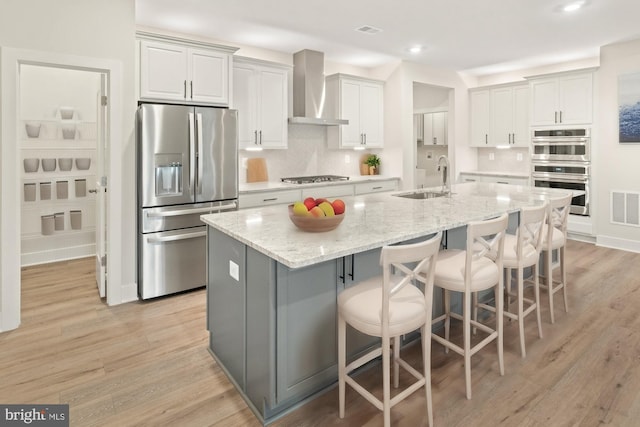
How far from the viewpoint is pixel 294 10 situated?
3.94 m

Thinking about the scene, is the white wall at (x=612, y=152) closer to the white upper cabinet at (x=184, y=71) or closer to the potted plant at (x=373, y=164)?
the potted plant at (x=373, y=164)

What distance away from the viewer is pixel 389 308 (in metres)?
1.83

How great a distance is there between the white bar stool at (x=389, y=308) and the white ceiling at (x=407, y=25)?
295cm

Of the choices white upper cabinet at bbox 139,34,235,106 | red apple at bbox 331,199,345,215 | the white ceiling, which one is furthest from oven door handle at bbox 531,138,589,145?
red apple at bbox 331,199,345,215

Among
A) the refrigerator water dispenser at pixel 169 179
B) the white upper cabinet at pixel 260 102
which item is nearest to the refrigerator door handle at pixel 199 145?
the refrigerator water dispenser at pixel 169 179

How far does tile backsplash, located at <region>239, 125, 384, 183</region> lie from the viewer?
545 cm

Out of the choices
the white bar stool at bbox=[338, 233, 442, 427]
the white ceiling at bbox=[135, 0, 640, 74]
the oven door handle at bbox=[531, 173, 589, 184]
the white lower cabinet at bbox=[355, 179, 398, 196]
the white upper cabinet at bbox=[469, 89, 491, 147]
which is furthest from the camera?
the white upper cabinet at bbox=[469, 89, 491, 147]

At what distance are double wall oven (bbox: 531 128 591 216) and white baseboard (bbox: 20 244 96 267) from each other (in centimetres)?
662

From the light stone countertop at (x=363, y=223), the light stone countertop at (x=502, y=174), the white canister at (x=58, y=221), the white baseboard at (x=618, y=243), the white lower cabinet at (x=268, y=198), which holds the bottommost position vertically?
the white baseboard at (x=618, y=243)

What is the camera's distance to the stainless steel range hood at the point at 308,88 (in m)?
5.23

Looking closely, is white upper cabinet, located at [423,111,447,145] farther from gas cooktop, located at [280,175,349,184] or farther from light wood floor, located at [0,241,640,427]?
light wood floor, located at [0,241,640,427]

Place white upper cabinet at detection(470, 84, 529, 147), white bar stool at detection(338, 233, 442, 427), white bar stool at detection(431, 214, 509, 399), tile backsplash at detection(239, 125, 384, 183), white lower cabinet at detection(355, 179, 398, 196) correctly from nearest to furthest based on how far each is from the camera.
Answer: white bar stool at detection(338, 233, 442, 427)
white bar stool at detection(431, 214, 509, 399)
tile backsplash at detection(239, 125, 384, 183)
white lower cabinet at detection(355, 179, 398, 196)
white upper cabinet at detection(470, 84, 529, 147)

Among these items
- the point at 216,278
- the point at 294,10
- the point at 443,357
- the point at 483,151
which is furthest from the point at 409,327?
the point at 483,151

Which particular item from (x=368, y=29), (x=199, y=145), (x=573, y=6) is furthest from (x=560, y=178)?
(x=199, y=145)
